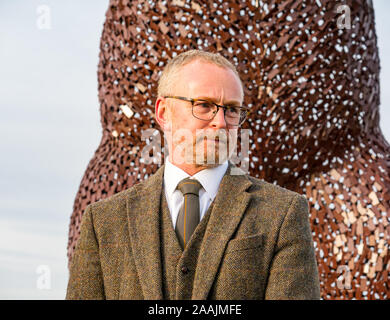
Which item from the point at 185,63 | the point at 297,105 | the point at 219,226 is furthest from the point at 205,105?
the point at 297,105

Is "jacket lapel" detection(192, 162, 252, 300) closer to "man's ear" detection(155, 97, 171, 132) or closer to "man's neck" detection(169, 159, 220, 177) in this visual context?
"man's neck" detection(169, 159, 220, 177)

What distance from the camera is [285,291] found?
3.45 feet

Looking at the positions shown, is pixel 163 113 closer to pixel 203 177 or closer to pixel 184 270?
pixel 203 177

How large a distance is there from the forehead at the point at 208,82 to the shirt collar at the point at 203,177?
0.17 m

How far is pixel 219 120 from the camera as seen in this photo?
1100 millimetres

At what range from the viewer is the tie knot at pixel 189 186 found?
1144 mm

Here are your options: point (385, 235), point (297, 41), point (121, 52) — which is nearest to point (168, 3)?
point (121, 52)

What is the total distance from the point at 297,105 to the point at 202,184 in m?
1.90

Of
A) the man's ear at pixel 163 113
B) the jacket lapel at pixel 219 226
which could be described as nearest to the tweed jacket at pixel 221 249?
the jacket lapel at pixel 219 226

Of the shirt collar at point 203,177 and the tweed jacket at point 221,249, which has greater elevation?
the shirt collar at point 203,177

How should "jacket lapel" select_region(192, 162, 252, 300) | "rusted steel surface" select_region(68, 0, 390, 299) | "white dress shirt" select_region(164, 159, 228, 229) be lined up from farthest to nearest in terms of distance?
"rusted steel surface" select_region(68, 0, 390, 299) < "white dress shirt" select_region(164, 159, 228, 229) < "jacket lapel" select_region(192, 162, 252, 300)

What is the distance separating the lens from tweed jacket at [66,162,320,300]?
1.07 metres

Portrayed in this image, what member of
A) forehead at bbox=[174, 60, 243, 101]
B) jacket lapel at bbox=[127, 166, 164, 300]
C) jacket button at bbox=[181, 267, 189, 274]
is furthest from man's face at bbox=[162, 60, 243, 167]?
jacket button at bbox=[181, 267, 189, 274]

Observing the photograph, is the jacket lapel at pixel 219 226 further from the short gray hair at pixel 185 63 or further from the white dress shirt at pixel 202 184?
the short gray hair at pixel 185 63
